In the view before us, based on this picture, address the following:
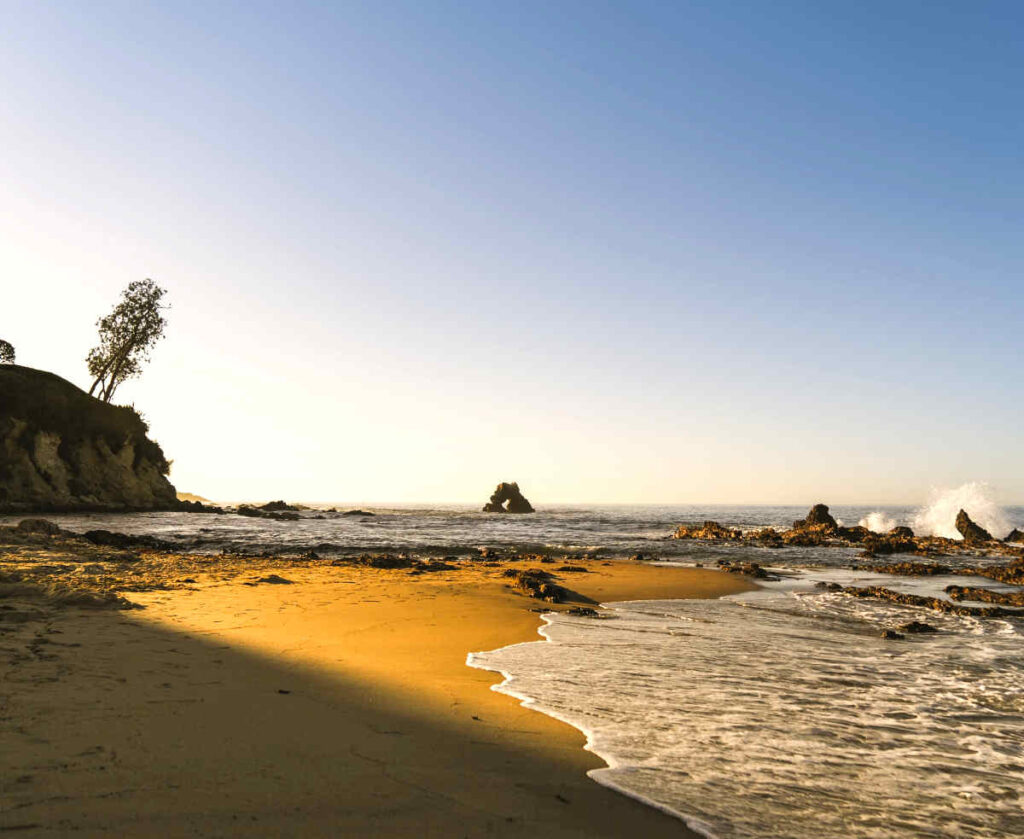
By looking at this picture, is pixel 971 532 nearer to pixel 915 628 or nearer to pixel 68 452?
pixel 915 628

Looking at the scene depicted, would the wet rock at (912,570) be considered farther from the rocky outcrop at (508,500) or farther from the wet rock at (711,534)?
the rocky outcrop at (508,500)

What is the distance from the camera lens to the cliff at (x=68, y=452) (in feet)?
128

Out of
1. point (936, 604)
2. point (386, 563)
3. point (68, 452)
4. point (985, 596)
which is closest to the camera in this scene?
point (936, 604)

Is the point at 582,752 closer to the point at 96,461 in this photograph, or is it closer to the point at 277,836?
the point at 277,836

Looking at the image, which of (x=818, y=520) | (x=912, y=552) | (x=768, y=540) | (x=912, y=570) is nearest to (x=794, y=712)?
(x=912, y=570)

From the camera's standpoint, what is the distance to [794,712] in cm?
587

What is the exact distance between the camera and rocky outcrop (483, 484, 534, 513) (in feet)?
338

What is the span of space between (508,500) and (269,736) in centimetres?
9985

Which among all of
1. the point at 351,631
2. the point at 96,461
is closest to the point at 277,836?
the point at 351,631

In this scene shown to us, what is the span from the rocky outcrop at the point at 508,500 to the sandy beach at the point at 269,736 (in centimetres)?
9445

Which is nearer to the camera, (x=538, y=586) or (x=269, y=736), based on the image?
(x=269, y=736)

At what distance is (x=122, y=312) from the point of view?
52.9 metres

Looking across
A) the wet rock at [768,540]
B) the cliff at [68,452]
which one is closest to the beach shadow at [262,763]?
the wet rock at [768,540]

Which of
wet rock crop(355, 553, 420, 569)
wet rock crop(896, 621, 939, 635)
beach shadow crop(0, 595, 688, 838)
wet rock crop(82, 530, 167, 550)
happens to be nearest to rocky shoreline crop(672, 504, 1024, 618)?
wet rock crop(896, 621, 939, 635)
